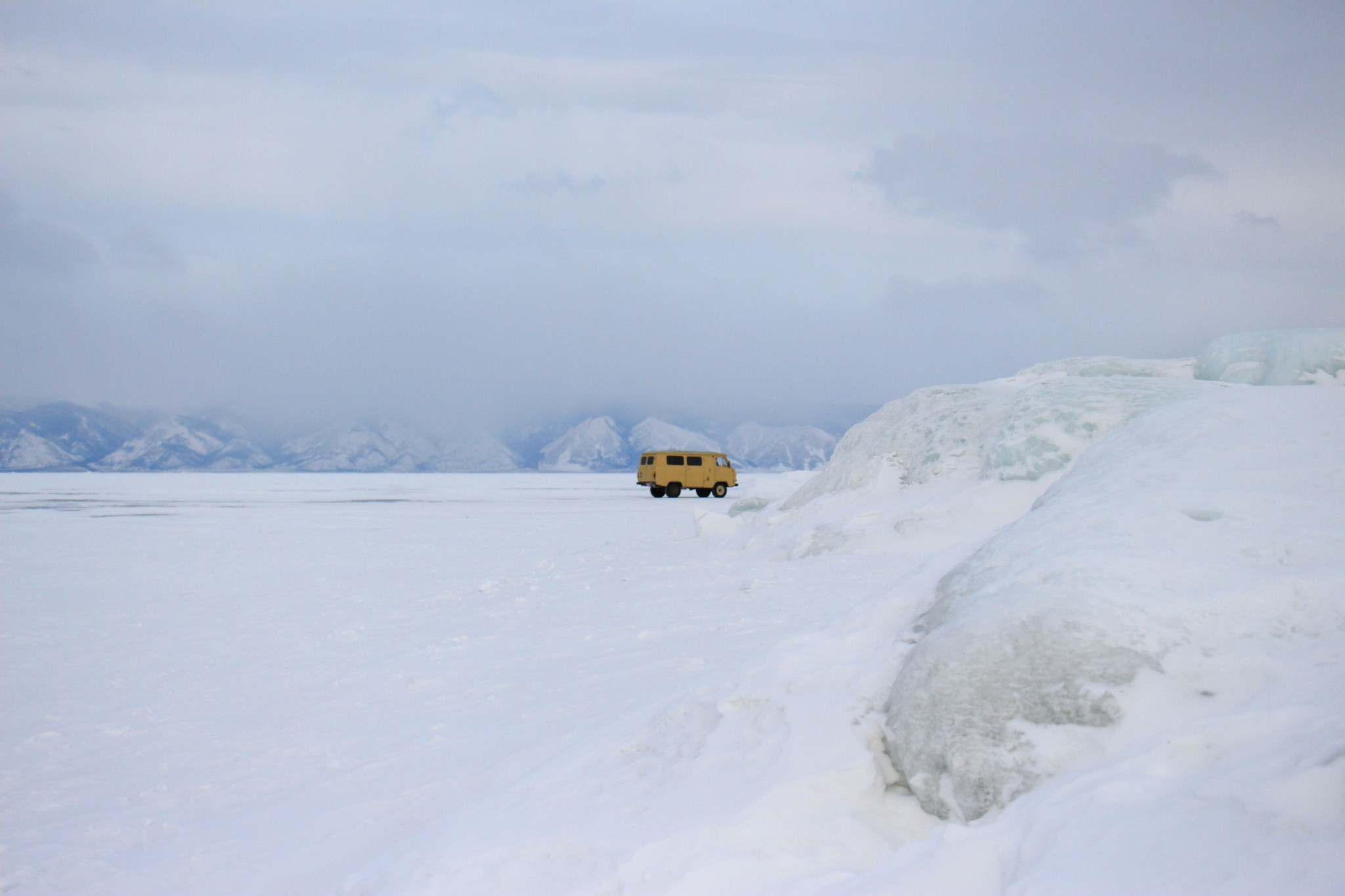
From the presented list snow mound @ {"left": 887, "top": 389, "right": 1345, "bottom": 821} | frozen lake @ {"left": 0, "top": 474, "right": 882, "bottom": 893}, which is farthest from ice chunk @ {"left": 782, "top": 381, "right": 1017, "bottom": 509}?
snow mound @ {"left": 887, "top": 389, "right": 1345, "bottom": 821}

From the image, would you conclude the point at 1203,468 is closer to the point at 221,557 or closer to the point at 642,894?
the point at 642,894

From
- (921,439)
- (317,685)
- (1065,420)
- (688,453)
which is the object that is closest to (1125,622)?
(317,685)

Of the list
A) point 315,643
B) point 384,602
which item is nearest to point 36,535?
point 384,602

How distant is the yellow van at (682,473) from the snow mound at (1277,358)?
27196 mm

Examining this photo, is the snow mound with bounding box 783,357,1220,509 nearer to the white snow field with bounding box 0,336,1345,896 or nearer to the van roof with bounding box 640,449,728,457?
the white snow field with bounding box 0,336,1345,896

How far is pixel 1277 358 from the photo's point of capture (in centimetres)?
1489

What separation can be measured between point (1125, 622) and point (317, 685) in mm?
7282

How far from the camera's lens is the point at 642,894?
415cm

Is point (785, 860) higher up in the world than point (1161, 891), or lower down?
lower down

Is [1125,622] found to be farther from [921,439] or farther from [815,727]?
[921,439]

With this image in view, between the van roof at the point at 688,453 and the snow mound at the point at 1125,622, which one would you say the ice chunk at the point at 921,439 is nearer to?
the snow mound at the point at 1125,622

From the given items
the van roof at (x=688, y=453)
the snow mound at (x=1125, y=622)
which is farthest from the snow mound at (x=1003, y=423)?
the van roof at (x=688, y=453)

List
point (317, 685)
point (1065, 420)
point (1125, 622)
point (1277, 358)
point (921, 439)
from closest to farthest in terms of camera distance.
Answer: point (1125, 622) < point (317, 685) < point (1065, 420) < point (1277, 358) < point (921, 439)

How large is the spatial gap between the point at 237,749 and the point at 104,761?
3.13ft
